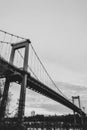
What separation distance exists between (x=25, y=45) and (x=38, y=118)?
125 ft

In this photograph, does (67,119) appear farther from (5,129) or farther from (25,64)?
(5,129)

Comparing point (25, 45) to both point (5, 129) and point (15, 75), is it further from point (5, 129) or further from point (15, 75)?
point (5, 129)

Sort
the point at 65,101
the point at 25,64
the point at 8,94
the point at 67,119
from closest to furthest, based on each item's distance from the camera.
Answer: the point at 8,94 → the point at 25,64 → the point at 65,101 → the point at 67,119

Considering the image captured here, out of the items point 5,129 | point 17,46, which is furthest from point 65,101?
point 5,129

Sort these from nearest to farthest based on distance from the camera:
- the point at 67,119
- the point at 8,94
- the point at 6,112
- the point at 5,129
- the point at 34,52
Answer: the point at 5,129, the point at 6,112, the point at 8,94, the point at 34,52, the point at 67,119

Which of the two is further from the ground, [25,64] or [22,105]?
[25,64]

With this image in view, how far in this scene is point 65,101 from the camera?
3262 cm

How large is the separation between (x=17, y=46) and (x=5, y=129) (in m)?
12.5

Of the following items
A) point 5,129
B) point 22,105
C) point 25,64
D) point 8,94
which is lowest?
point 5,129

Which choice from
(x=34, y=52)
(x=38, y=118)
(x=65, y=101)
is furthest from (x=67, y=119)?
(x=34, y=52)

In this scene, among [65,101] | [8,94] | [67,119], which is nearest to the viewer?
[8,94]

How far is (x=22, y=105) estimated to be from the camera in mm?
14086

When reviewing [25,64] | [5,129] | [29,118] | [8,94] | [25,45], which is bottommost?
[29,118]

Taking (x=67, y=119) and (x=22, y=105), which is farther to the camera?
(x=67, y=119)
